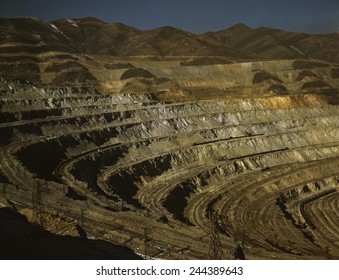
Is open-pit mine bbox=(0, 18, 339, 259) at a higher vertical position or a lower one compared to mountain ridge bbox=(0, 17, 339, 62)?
lower

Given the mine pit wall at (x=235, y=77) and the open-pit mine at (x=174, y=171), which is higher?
the mine pit wall at (x=235, y=77)

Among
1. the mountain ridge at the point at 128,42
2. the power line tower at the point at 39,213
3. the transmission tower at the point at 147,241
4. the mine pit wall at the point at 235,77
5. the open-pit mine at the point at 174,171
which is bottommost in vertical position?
the transmission tower at the point at 147,241

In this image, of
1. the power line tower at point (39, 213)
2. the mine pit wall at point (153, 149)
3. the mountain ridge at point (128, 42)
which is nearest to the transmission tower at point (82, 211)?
the mine pit wall at point (153, 149)

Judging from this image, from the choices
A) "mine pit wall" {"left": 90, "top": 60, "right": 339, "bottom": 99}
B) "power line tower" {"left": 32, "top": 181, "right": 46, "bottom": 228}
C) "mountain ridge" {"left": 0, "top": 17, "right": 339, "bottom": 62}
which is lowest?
"power line tower" {"left": 32, "top": 181, "right": 46, "bottom": 228}

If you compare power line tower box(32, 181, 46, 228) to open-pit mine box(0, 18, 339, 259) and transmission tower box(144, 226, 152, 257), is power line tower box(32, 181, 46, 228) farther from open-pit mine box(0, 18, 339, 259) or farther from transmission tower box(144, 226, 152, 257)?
transmission tower box(144, 226, 152, 257)

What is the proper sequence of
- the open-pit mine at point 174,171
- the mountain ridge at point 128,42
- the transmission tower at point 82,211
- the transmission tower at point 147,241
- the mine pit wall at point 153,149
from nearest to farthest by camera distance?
the transmission tower at point 147,241 → the transmission tower at point 82,211 → the open-pit mine at point 174,171 → the mine pit wall at point 153,149 → the mountain ridge at point 128,42

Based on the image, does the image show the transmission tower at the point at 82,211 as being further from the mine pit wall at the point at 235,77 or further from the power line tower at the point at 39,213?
the mine pit wall at the point at 235,77

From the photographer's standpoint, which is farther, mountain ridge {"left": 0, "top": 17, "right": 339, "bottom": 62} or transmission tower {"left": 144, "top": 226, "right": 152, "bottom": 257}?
mountain ridge {"left": 0, "top": 17, "right": 339, "bottom": 62}

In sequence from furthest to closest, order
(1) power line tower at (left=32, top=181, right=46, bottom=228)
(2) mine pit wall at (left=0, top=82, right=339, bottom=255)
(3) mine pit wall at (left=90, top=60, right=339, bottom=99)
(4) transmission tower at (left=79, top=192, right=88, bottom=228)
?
(3) mine pit wall at (left=90, top=60, right=339, bottom=99), (2) mine pit wall at (left=0, top=82, right=339, bottom=255), (4) transmission tower at (left=79, top=192, right=88, bottom=228), (1) power line tower at (left=32, top=181, right=46, bottom=228)

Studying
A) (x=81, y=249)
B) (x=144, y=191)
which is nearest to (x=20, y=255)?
(x=81, y=249)

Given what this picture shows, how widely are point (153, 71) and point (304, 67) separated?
1864 inches

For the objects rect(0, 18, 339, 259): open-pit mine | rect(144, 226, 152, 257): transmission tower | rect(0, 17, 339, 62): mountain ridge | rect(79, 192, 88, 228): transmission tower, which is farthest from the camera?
rect(0, 17, 339, 62): mountain ridge

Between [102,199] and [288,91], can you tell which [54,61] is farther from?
[102,199]

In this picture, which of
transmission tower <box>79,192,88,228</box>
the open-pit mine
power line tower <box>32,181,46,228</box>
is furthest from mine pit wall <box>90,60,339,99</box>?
power line tower <box>32,181,46,228</box>
